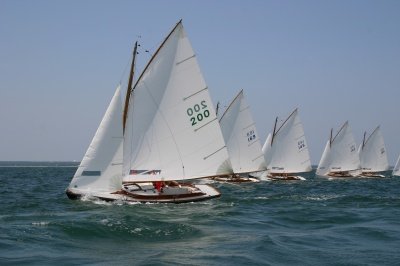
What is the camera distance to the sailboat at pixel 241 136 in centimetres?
6412

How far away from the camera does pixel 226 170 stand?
115 ft

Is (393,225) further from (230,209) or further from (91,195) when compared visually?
(91,195)

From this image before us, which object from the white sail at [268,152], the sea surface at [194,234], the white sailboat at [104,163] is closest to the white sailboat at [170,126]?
the white sailboat at [104,163]

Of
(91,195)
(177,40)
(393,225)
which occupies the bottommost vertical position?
(393,225)

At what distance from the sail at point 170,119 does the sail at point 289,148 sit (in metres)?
42.1

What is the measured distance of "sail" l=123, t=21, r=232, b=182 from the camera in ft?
109

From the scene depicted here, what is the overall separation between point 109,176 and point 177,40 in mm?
8977

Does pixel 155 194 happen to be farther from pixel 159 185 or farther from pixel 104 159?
pixel 104 159

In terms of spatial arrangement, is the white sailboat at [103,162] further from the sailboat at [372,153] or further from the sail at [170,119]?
the sailboat at [372,153]

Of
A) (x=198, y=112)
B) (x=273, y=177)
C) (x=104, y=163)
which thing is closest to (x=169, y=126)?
(x=198, y=112)

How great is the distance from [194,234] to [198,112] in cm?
1317

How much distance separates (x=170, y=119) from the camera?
110ft

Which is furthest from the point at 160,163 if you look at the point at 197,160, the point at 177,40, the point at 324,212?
the point at 324,212

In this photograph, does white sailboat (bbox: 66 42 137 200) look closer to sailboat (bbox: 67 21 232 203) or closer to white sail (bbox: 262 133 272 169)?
sailboat (bbox: 67 21 232 203)
